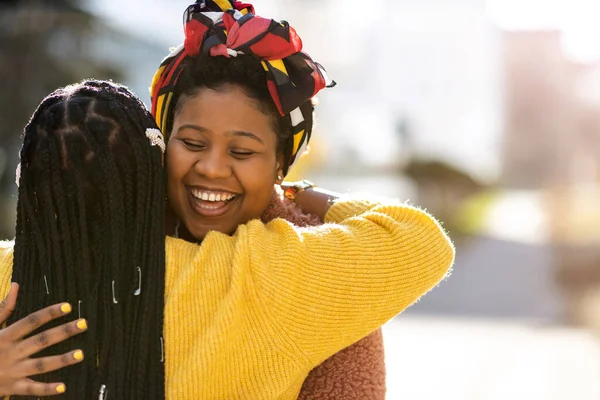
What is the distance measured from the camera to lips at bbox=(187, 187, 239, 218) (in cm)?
201

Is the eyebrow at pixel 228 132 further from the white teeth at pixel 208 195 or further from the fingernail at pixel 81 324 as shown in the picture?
the fingernail at pixel 81 324

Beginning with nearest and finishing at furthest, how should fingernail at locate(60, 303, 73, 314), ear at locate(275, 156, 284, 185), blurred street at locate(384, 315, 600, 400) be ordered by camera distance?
fingernail at locate(60, 303, 73, 314), ear at locate(275, 156, 284, 185), blurred street at locate(384, 315, 600, 400)

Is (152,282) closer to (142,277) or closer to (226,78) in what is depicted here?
(142,277)

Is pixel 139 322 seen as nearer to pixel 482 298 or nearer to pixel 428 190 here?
pixel 482 298

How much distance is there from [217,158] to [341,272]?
46 cm

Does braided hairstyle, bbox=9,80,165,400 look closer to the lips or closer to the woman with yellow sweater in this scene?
the woman with yellow sweater

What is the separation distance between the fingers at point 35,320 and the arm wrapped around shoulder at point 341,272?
1.22ft

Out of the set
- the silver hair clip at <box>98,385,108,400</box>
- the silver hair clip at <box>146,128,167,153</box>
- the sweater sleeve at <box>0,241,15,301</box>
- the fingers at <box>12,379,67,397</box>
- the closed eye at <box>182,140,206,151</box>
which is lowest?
the silver hair clip at <box>98,385,108,400</box>

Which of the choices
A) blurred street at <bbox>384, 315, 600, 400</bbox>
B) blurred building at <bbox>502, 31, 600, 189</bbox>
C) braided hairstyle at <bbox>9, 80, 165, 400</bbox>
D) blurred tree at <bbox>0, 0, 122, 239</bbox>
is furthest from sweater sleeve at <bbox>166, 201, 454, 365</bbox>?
blurred building at <bbox>502, 31, 600, 189</bbox>

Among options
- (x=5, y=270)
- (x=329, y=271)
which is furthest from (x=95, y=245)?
(x=329, y=271)

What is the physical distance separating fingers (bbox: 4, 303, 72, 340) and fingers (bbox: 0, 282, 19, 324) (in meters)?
0.03

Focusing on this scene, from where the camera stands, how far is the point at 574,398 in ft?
16.4

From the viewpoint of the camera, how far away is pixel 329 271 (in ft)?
5.60

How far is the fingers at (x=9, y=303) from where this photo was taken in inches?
63.8
